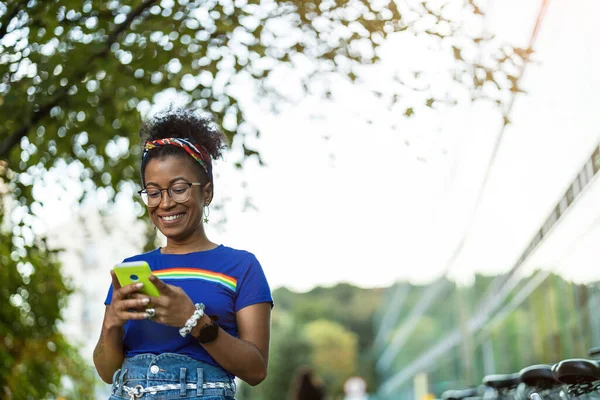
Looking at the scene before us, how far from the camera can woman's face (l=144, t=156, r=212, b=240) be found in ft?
8.31

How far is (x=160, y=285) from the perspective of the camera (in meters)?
2.21

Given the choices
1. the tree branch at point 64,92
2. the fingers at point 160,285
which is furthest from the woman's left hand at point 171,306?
the tree branch at point 64,92

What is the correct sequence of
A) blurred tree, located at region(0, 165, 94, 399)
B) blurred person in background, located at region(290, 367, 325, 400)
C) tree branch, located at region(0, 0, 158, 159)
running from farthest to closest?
1. blurred person in background, located at region(290, 367, 325, 400)
2. blurred tree, located at region(0, 165, 94, 399)
3. tree branch, located at region(0, 0, 158, 159)

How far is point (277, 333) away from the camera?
78.8 m

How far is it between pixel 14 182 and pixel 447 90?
260 cm

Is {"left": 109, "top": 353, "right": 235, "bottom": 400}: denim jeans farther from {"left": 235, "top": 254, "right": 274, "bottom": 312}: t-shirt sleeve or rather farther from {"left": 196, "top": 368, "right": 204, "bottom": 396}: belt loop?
{"left": 235, "top": 254, "right": 274, "bottom": 312}: t-shirt sleeve

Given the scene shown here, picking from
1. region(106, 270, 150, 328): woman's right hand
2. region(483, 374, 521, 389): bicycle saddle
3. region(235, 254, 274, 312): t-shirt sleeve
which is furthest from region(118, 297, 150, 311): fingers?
region(483, 374, 521, 389): bicycle saddle

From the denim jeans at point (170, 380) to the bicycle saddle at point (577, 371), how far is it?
150 centimetres

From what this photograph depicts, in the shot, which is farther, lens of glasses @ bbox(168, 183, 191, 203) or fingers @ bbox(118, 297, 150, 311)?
lens of glasses @ bbox(168, 183, 191, 203)

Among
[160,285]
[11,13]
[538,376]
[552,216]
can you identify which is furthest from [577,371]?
[552,216]

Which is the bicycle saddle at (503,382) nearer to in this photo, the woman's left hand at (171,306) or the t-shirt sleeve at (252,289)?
the t-shirt sleeve at (252,289)

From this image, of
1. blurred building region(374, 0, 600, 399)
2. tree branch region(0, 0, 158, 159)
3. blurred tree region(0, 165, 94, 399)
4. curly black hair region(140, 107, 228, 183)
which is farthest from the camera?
blurred building region(374, 0, 600, 399)

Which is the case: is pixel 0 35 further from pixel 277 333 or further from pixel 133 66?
pixel 277 333

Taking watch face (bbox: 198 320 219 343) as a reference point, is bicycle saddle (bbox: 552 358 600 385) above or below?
above
